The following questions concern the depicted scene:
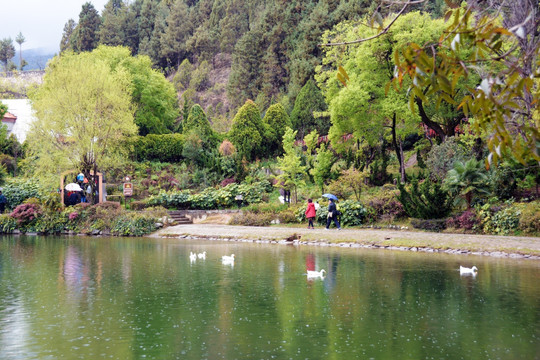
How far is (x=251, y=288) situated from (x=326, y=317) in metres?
3.36

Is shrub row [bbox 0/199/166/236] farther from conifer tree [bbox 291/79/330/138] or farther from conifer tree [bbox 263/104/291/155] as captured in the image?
conifer tree [bbox 291/79/330/138]

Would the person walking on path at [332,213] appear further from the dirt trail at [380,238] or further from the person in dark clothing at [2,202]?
the person in dark clothing at [2,202]

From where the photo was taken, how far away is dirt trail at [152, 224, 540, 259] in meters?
19.2

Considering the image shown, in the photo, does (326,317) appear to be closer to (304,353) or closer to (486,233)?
(304,353)

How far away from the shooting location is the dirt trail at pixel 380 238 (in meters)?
19.2

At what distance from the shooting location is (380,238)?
22781 mm

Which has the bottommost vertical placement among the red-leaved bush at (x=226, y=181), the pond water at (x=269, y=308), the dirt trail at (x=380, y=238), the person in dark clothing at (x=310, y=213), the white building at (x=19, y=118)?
the pond water at (x=269, y=308)

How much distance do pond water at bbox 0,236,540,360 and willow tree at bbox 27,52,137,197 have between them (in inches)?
580

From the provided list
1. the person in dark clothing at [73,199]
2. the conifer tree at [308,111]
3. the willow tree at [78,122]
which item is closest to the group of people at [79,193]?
the person in dark clothing at [73,199]

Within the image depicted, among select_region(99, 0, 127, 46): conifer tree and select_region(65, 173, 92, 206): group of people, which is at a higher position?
select_region(99, 0, 127, 46): conifer tree

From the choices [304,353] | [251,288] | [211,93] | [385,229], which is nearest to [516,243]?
[385,229]

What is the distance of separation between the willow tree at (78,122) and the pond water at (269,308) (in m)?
14.7

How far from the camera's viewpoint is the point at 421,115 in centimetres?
3195

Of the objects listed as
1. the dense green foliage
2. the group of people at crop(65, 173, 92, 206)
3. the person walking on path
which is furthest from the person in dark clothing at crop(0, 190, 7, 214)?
the dense green foliage
